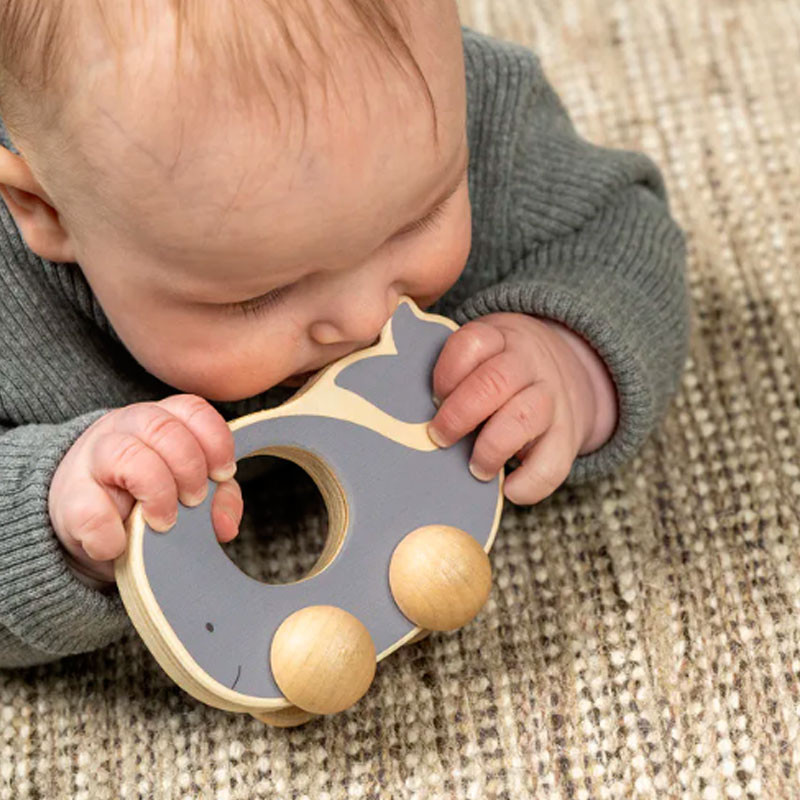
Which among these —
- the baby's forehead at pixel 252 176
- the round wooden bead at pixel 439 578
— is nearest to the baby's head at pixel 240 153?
the baby's forehead at pixel 252 176

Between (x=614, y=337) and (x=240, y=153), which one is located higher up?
(x=240, y=153)

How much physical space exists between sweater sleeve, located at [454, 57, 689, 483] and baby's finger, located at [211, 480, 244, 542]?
0.22 meters

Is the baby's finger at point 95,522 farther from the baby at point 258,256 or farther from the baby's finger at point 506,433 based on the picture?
the baby's finger at point 506,433

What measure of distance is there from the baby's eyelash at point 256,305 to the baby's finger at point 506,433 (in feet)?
0.46

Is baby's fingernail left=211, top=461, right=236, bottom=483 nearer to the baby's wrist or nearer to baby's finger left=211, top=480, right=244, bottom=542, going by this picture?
baby's finger left=211, top=480, right=244, bottom=542

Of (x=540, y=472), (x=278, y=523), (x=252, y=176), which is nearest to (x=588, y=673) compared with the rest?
(x=540, y=472)

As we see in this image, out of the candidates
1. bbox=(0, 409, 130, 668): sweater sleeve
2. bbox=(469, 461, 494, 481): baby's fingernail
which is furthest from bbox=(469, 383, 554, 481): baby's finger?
bbox=(0, 409, 130, 668): sweater sleeve

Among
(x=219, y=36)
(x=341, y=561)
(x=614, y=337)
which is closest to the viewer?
(x=219, y=36)

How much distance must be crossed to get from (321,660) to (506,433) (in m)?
0.17

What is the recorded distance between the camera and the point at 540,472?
27.7 inches

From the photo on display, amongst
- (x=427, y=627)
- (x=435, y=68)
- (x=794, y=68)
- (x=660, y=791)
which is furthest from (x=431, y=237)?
(x=794, y=68)

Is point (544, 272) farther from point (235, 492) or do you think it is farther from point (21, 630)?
point (21, 630)

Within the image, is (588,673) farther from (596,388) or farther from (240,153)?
(240,153)

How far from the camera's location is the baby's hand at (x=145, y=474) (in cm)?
59
